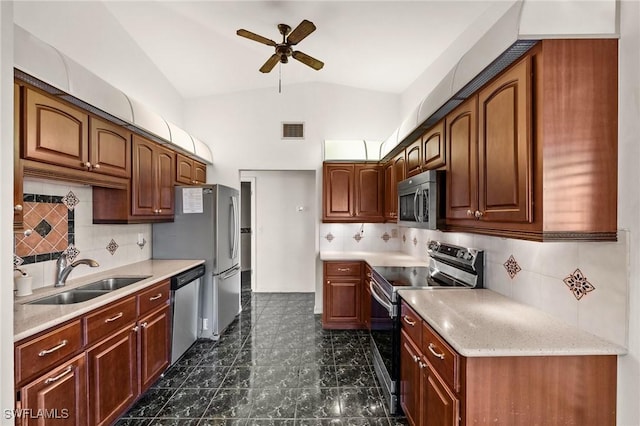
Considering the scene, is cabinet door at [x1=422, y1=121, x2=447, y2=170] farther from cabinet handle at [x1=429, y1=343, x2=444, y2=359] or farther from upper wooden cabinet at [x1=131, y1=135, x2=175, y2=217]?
upper wooden cabinet at [x1=131, y1=135, x2=175, y2=217]

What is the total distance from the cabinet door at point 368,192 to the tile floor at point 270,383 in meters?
1.45

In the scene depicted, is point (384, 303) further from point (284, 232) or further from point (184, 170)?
point (284, 232)

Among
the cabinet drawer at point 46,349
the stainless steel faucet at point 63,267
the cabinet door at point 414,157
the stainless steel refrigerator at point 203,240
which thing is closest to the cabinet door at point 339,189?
the cabinet door at point 414,157

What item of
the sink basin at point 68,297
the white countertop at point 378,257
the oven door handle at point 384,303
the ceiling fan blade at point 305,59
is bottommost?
the oven door handle at point 384,303

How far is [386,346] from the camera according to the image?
2299 mm

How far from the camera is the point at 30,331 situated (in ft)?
4.57

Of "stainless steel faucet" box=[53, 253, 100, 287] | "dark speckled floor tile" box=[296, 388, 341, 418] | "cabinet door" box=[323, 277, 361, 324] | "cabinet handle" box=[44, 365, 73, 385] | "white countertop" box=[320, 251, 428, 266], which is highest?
"stainless steel faucet" box=[53, 253, 100, 287]

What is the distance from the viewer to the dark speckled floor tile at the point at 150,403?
7.22ft

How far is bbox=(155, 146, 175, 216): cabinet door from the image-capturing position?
309 centimetres

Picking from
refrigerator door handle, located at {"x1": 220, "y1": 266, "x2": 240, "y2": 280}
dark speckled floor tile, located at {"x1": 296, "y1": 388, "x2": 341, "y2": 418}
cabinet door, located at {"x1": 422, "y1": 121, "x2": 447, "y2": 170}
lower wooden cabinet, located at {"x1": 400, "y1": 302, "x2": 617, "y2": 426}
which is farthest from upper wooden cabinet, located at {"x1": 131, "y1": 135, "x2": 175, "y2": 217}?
lower wooden cabinet, located at {"x1": 400, "y1": 302, "x2": 617, "y2": 426}

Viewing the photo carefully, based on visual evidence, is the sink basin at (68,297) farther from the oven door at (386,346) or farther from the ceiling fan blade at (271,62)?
the ceiling fan blade at (271,62)

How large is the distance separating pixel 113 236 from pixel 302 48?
2.62 metres

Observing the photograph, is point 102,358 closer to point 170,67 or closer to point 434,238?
point 434,238

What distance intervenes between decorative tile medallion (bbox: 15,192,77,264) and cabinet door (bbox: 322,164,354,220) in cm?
260
